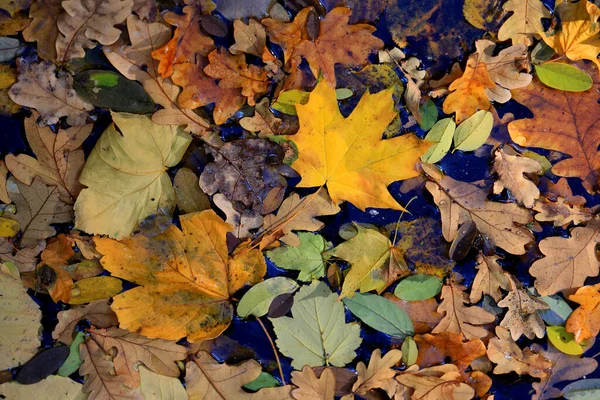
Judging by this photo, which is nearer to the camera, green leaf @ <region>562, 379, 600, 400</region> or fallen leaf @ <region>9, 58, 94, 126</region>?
fallen leaf @ <region>9, 58, 94, 126</region>

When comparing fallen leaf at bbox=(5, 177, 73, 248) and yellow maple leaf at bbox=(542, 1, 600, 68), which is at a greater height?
yellow maple leaf at bbox=(542, 1, 600, 68)

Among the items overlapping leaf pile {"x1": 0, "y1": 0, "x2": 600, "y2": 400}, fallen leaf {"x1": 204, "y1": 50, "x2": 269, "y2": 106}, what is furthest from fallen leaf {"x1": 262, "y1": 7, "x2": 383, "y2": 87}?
fallen leaf {"x1": 204, "y1": 50, "x2": 269, "y2": 106}

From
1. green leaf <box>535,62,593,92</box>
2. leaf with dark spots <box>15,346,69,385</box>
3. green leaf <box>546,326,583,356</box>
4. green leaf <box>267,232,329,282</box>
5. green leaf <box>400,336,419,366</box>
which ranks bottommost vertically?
leaf with dark spots <box>15,346,69,385</box>

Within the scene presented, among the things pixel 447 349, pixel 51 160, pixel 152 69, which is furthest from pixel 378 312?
pixel 51 160

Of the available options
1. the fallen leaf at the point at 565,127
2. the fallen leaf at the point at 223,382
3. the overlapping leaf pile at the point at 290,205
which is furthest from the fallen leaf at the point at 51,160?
the fallen leaf at the point at 565,127

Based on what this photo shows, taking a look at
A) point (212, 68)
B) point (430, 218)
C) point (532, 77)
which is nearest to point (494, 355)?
point (430, 218)

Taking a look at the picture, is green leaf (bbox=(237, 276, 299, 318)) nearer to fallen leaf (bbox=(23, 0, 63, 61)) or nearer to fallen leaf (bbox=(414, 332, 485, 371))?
fallen leaf (bbox=(414, 332, 485, 371))

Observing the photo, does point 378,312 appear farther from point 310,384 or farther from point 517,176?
point 517,176
